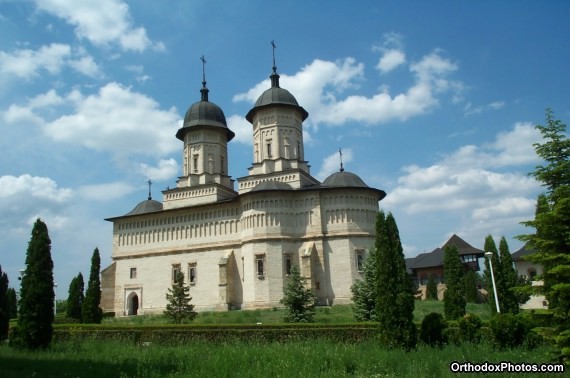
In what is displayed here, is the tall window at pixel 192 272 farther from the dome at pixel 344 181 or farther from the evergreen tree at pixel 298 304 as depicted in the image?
the evergreen tree at pixel 298 304

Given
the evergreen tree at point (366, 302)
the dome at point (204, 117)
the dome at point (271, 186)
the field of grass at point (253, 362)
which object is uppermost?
the dome at point (204, 117)

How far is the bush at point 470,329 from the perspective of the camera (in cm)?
1542

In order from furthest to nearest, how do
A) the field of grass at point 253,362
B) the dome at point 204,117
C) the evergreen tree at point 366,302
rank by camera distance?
the dome at point 204,117 → the evergreen tree at point 366,302 → the field of grass at point 253,362

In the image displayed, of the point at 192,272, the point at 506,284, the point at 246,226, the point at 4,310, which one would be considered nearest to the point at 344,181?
the point at 246,226

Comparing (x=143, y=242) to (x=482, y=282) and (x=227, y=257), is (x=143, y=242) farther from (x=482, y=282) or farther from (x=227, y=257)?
(x=482, y=282)

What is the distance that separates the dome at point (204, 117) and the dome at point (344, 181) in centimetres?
1113

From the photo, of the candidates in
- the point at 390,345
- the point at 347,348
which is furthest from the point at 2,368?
the point at 390,345

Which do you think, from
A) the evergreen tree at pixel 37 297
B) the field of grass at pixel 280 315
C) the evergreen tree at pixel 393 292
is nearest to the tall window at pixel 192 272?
the field of grass at pixel 280 315

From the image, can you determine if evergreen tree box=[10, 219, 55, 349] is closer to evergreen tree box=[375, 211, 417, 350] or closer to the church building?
evergreen tree box=[375, 211, 417, 350]

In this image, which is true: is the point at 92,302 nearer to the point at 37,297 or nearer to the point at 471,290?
the point at 37,297

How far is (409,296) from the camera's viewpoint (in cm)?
1439

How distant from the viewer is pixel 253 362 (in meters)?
10.6

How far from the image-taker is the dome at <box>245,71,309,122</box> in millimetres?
38312

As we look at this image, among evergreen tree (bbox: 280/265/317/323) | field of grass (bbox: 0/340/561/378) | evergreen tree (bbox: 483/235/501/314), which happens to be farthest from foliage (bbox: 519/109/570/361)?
evergreen tree (bbox: 280/265/317/323)
